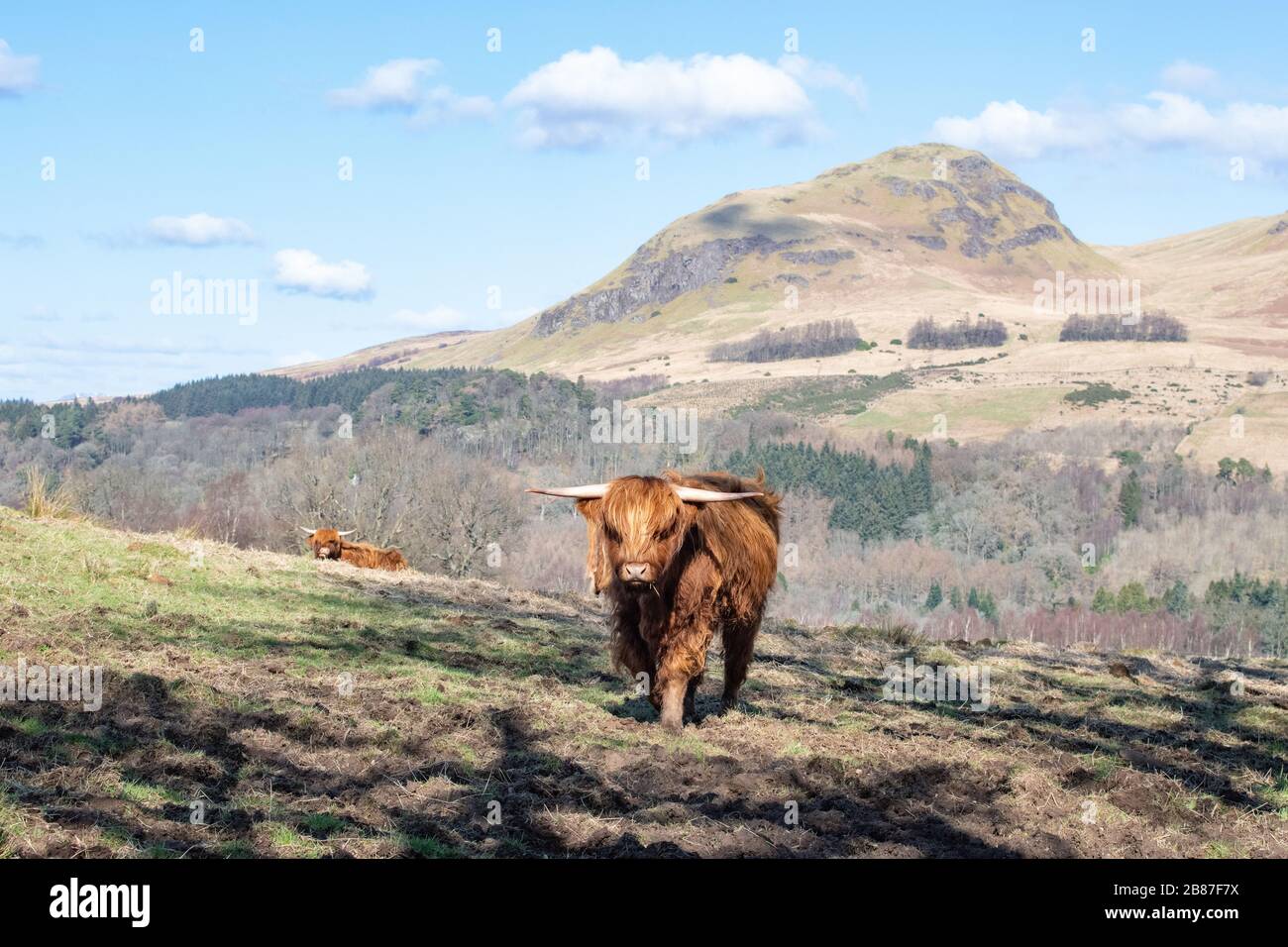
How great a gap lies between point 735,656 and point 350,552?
52.1 feet

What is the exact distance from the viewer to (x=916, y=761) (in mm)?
8609

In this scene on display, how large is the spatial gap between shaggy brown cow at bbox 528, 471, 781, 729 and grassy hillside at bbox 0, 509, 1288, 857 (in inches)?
20.6

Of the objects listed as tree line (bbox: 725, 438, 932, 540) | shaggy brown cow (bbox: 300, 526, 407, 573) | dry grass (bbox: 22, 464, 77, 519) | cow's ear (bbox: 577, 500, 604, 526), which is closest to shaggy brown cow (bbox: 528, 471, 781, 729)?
cow's ear (bbox: 577, 500, 604, 526)

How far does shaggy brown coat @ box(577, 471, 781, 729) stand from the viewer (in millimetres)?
8930

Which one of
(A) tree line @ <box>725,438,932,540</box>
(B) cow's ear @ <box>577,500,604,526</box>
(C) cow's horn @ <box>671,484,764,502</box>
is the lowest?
(A) tree line @ <box>725,438,932,540</box>

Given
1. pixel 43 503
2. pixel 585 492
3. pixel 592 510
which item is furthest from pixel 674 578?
pixel 43 503

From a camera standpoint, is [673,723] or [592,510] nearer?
[592,510]

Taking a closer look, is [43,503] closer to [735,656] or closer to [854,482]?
[735,656]

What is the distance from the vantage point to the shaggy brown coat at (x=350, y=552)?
80.6 ft

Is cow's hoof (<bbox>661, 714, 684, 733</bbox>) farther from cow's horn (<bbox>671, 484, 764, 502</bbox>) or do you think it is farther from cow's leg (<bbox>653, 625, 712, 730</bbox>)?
cow's horn (<bbox>671, 484, 764, 502</bbox>)

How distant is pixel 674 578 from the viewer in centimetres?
959
